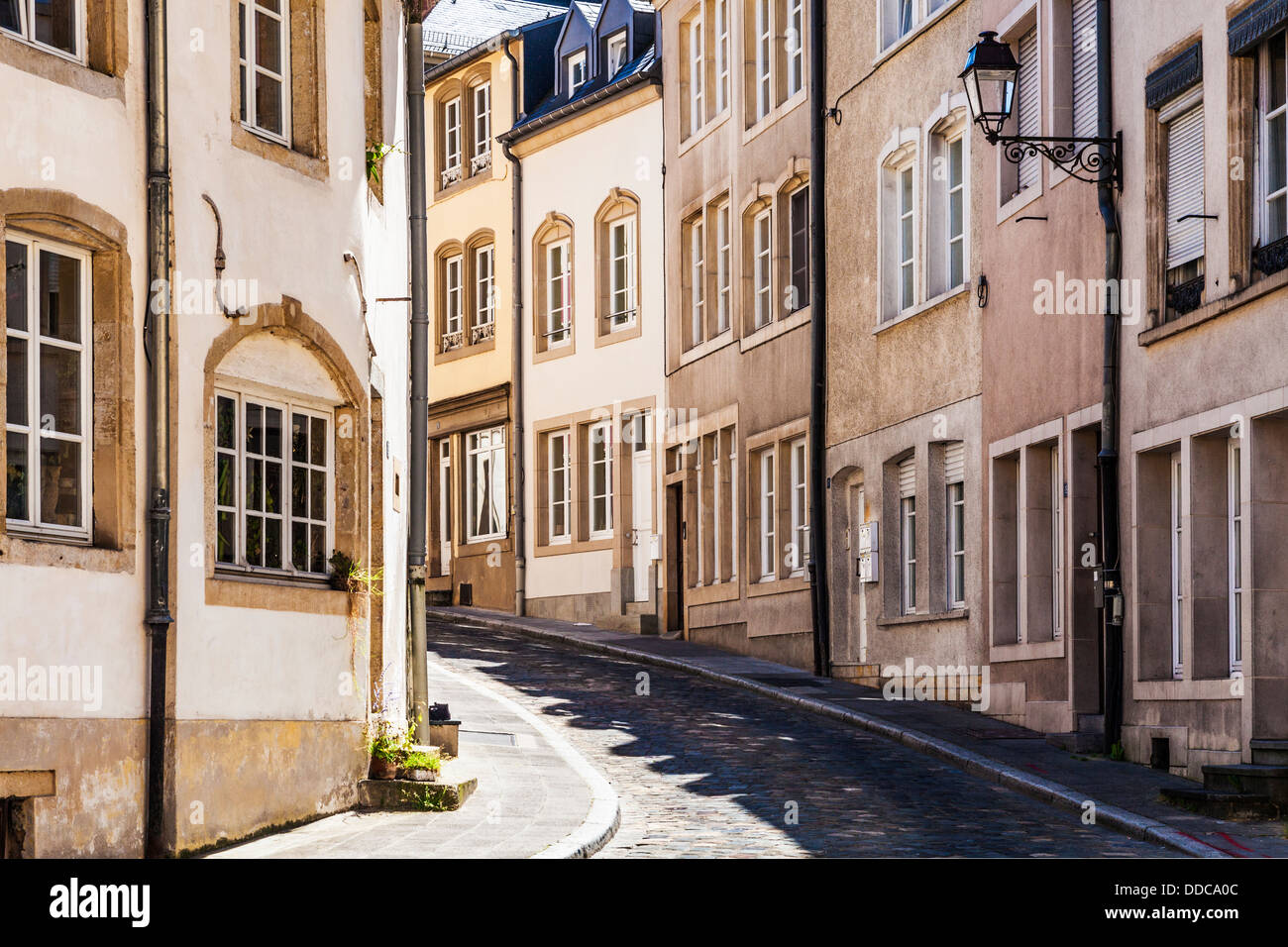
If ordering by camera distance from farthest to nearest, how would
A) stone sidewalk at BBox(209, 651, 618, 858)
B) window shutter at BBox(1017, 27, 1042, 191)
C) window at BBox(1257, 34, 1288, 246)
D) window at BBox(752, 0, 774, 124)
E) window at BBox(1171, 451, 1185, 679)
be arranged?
window at BBox(752, 0, 774, 124), window shutter at BBox(1017, 27, 1042, 191), window at BBox(1171, 451, 1185, 679), window at BBox(1257, 34, 1288, 246), stone sidewalk at BBox(209, 651, 618, 858)

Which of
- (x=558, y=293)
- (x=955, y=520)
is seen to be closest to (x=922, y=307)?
(x=955, y=520)

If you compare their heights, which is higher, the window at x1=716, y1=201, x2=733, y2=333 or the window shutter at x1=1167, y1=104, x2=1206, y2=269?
the window at x1=716, y1=201, x2=733, y2=333

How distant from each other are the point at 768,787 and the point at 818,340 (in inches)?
452

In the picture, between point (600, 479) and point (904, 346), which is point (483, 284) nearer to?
point (600, 479)

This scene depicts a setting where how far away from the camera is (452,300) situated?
3950cm

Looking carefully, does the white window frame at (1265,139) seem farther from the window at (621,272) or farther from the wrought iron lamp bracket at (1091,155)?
the window at (621,272)

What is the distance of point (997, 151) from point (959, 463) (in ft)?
10.8

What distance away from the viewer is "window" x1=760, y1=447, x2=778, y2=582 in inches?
1126

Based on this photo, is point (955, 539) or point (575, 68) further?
point (575, 68)

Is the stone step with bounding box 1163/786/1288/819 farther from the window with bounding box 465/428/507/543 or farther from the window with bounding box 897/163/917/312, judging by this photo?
the window with bounding box 465/428/507/543

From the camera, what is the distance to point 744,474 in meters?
29.3

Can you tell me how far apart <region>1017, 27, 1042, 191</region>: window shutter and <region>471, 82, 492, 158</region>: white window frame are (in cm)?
1818

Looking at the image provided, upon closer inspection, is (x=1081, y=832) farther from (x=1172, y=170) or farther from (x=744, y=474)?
(x=744, y=474)

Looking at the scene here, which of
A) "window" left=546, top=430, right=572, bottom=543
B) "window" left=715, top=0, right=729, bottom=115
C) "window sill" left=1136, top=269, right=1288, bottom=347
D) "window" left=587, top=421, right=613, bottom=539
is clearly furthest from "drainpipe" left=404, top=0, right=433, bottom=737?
"window" left=546, top=430, right=572, bottom=543
